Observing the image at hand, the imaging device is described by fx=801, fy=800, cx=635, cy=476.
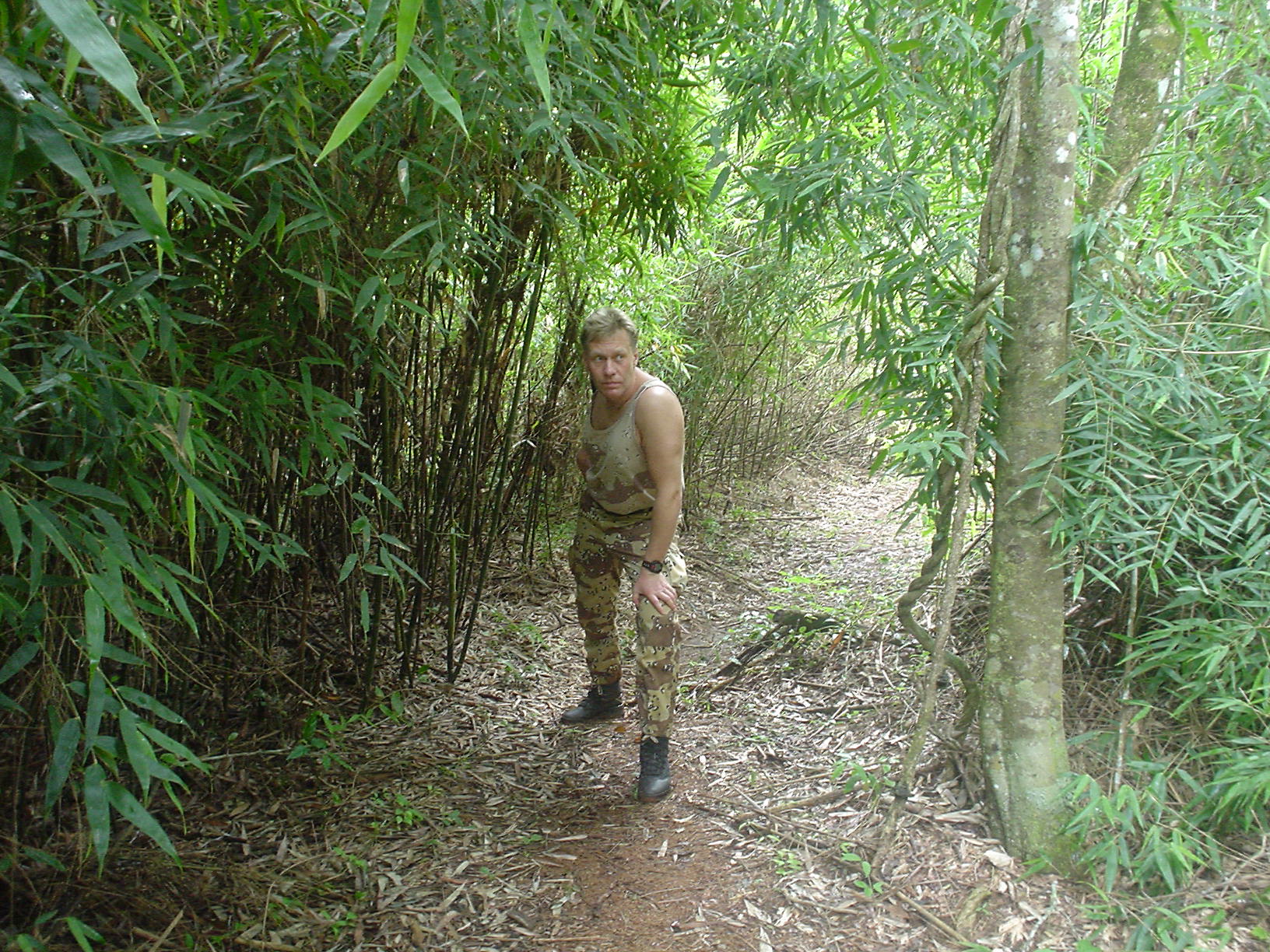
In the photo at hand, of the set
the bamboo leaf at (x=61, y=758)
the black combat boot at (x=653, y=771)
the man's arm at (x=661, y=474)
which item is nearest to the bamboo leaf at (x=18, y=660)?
the bamboo leaf at (x=61, y=758)

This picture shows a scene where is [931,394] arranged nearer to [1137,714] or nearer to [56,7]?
[1137,714]

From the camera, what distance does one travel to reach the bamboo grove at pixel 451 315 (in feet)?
3.98

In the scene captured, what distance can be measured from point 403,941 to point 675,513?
1.17 meters

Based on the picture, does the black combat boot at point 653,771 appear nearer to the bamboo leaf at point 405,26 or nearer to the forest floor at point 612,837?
the forest floor at point 612,837

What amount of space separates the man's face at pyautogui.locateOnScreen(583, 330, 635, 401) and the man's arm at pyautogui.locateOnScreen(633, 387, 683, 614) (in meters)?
0.10

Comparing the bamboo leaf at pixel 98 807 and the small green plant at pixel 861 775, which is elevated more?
the bamboo leaf at pixel 98 807

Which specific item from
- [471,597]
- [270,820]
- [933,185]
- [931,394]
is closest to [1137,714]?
[931,394]

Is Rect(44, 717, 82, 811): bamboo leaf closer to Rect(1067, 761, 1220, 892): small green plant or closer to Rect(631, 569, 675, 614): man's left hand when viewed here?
Rect(631, 569, 675, 614): man's left hand

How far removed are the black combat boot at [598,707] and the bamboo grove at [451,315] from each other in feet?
1.97

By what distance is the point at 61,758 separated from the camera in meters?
1.20

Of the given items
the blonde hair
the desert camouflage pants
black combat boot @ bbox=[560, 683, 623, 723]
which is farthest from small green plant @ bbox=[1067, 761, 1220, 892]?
the blonde hair

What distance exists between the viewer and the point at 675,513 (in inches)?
85.1

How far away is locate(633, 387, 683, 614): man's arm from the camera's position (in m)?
2.18

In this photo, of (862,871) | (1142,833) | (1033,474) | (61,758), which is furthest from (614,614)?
(61,758)
